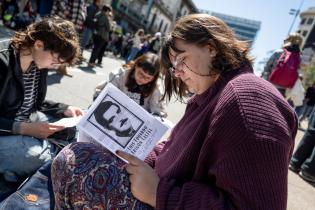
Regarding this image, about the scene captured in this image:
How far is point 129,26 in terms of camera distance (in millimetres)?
37906

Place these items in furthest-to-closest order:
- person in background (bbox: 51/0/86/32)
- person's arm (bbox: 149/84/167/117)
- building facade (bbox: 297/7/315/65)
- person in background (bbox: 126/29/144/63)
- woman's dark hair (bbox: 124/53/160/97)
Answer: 1. building facade (bbox: 297/7/315/65)
2. person in background (bbox: 126/29/144/63)
3. person in background (bbox: 51/0/86/32)
4. person's arm (bbox: 149/84/167/117)
5. woman's dark hair (bbox: 124/53/160/97)

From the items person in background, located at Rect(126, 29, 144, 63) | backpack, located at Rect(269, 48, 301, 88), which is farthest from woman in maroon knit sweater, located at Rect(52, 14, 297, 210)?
person in background, located at Rect(126, 29, 144, 63)

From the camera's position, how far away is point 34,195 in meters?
1.80

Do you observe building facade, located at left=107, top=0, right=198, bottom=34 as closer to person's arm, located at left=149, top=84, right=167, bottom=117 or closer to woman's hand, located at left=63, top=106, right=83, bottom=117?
person's arm, located at left=149, top=84, right=167, bottom=117

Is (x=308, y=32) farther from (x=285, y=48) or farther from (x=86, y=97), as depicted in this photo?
(x=86, y=97)

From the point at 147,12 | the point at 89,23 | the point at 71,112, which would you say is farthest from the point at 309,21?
the point at 71,112

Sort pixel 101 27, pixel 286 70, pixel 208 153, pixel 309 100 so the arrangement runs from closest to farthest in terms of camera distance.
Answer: pixel 208 153, pixel 286 70, pixel 101 27, pixel 309 100

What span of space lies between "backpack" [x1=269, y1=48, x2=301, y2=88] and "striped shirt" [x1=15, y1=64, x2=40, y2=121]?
3.67 meters

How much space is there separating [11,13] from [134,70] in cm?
564

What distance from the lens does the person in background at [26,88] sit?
2.04 meters

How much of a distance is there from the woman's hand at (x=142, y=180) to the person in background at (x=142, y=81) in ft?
6.01

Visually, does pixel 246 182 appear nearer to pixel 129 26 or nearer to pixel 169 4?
pixel 129 26

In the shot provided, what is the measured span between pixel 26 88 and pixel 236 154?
1.67 metres

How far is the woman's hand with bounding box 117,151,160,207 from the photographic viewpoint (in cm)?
129
